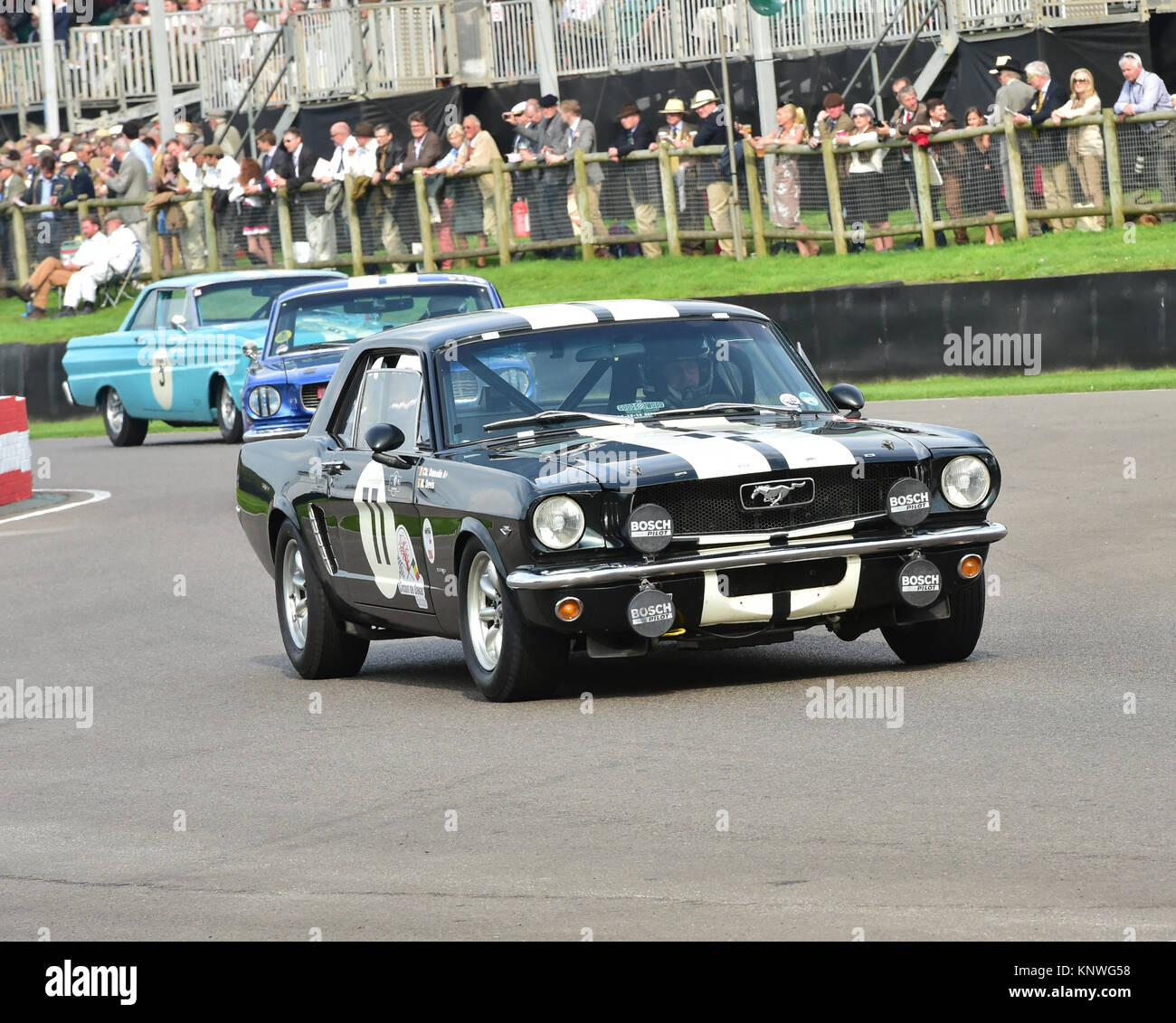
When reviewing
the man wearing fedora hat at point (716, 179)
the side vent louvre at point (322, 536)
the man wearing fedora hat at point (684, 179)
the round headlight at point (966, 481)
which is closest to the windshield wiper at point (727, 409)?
the round headlight at point (966, 481)

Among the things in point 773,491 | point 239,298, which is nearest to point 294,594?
point 773,491

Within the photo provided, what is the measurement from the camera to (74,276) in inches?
1435

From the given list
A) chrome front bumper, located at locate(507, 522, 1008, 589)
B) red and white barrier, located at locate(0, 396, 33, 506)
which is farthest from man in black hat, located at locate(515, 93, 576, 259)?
chrome front bumper, located at locate(507, 522, 1008, 589)

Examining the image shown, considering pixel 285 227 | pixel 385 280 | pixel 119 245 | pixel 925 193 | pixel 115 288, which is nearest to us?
pixel 385 280

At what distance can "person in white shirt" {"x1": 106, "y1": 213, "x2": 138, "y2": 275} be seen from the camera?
115 feet

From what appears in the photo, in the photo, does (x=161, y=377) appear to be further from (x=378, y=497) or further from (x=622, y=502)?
(x=622, y=502)

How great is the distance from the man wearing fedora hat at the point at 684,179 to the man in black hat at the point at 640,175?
0.81ft

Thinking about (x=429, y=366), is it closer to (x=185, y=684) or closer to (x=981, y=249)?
(x=185, y=684)

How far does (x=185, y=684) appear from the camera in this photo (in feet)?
33.3

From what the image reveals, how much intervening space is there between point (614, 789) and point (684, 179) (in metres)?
22.9

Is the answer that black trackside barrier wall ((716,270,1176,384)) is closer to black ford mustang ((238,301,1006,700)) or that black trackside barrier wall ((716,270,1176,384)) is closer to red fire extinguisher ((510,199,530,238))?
red fire extinguisher ((510,199,530,238))

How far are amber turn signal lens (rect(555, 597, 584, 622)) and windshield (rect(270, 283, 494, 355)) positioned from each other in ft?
27.6

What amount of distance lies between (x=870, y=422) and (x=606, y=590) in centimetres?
159
